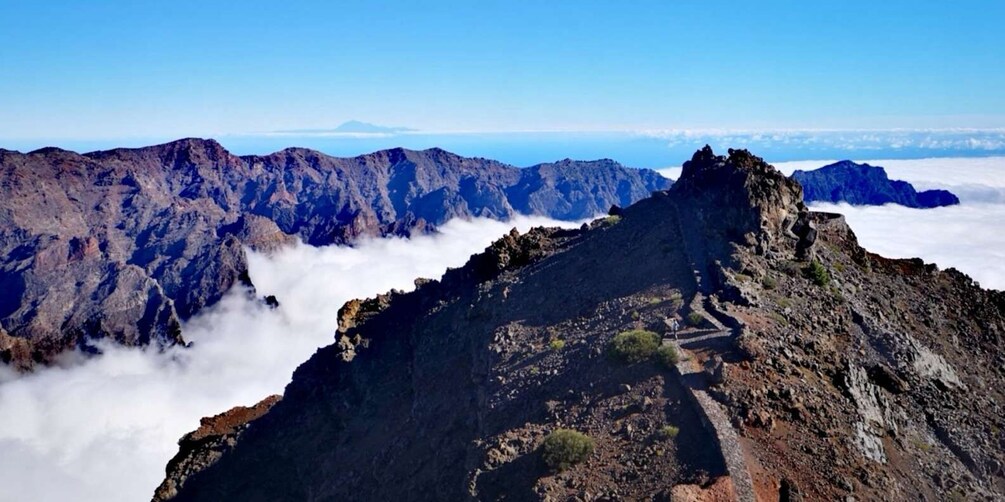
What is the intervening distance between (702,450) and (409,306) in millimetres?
28434

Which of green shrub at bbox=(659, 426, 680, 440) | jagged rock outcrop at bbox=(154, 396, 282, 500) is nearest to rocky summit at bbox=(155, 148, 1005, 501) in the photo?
green shrub at bbox=(659, 426, 680, 440)

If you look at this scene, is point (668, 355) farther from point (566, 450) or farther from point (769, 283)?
point (769, 283)

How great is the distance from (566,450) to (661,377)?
171 inches

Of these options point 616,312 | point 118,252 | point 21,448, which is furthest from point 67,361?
point 616,312

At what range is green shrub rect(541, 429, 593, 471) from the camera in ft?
57.4

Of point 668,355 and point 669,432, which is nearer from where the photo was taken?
point 669,432

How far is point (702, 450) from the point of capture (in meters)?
16.5

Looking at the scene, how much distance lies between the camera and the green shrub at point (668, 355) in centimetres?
2053

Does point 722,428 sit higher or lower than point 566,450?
higher

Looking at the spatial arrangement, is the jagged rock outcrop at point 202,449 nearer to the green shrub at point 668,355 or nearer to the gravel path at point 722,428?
the green shrub at point 668,355

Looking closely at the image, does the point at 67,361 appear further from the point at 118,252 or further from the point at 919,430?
the point at 919,430

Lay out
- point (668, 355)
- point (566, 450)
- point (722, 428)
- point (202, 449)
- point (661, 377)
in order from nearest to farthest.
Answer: point (722, 428) < point (566, 450) < point (661, 377) < point (668, 355) < point (202, 449)

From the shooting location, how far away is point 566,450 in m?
17.7

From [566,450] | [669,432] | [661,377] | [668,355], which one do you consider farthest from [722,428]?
[566,450]
